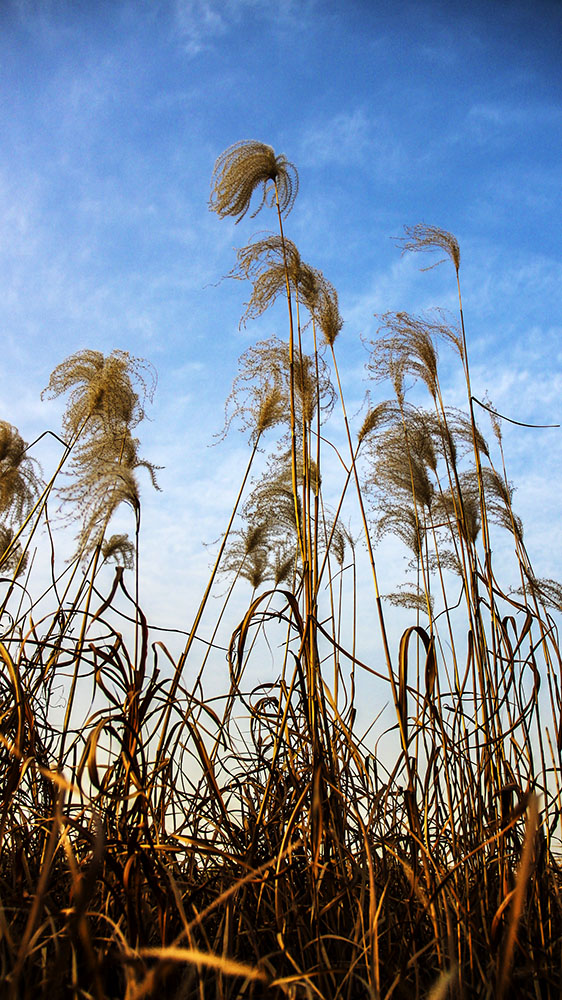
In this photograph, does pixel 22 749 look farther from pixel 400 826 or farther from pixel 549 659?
pixel 549 659

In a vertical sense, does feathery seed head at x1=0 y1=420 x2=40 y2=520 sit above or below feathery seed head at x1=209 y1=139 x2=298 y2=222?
below

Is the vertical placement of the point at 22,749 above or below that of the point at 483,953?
above

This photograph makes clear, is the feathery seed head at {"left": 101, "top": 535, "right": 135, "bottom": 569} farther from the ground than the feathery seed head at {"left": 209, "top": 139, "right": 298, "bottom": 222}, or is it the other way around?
the feathery seed head at {"left": 209, "top": 139, "right": 298, "bottom": 222}

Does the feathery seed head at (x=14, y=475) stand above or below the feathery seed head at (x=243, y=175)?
below

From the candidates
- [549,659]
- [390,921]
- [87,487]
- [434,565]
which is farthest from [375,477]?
[390,921]

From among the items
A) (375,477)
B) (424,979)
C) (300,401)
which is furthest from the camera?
(375,477)

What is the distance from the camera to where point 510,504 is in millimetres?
2504

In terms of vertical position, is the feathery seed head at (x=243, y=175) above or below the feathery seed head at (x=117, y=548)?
above

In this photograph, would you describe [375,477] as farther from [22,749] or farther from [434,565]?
[22,749]

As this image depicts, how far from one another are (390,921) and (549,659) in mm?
900

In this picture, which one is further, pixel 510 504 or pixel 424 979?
pixel 510 504

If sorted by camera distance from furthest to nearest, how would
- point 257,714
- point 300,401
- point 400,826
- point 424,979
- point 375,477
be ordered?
point 375,477 < point 300,401 < point 400,826 < point 257,714 < point 424,979

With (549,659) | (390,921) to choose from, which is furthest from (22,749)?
(549,659)

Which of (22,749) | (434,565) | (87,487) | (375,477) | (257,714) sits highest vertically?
(375,477)
